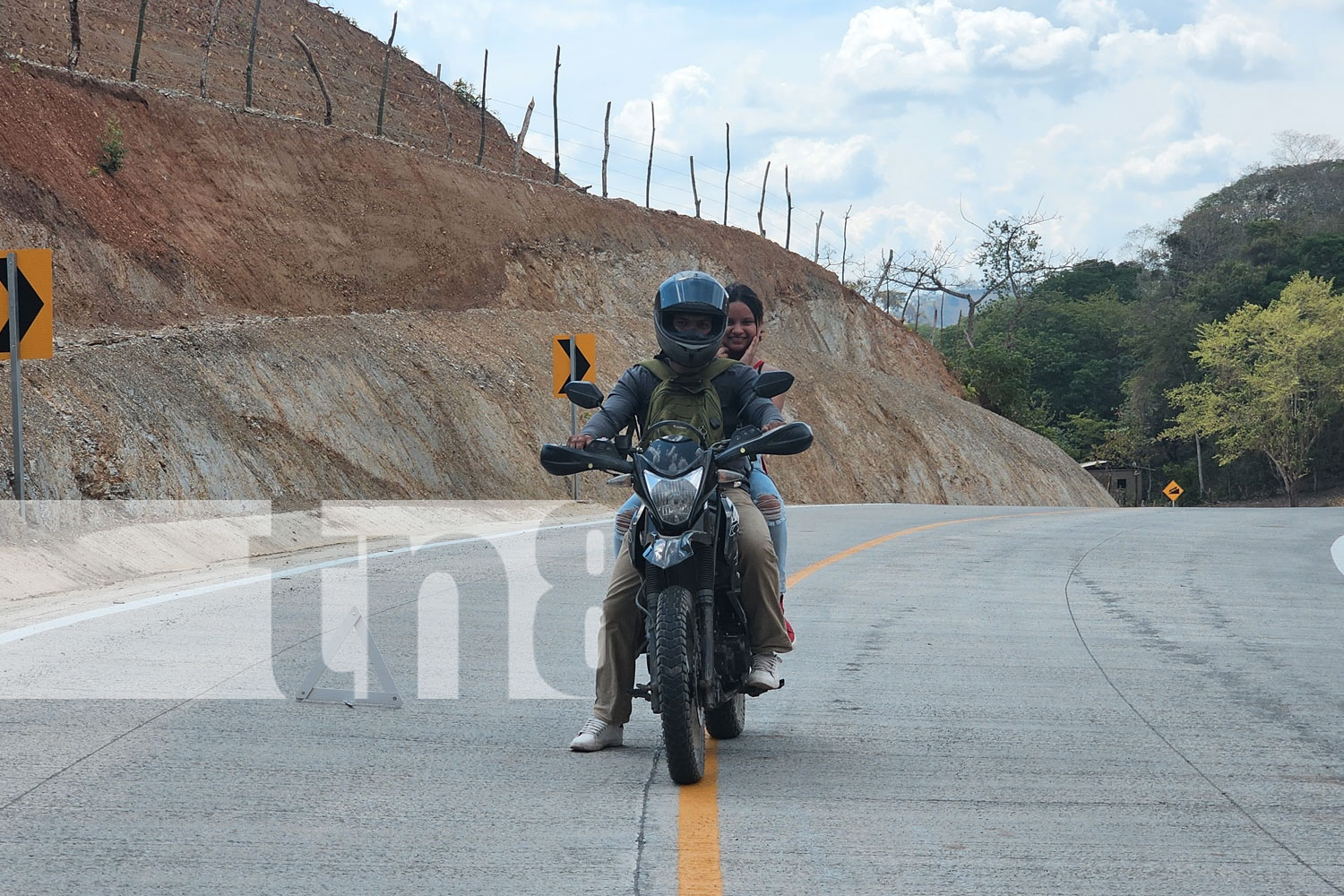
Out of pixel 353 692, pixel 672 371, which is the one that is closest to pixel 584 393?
pixel 672 371

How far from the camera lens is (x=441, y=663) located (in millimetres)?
8117

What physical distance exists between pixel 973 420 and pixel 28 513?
44.4 metres

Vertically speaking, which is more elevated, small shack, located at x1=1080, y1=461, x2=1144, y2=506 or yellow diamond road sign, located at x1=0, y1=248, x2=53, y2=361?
yellow diamond road sign, located at x1=0, y1=248, x2=53, y2=361

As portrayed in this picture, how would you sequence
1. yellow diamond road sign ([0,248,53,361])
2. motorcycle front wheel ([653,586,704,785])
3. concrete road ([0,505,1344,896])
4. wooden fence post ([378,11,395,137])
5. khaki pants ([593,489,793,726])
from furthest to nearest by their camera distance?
wooden fence post ([378,11,395,137])
yellow diamond road sign ([0,248,53,361])
khaki pants ([593,489,793,726])
motorcycle front wheel ([653,586,704,785])
concrete road ([0,505,1344,896])

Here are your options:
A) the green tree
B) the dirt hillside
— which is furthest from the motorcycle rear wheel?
the green tree

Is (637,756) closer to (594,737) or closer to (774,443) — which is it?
(594,737)

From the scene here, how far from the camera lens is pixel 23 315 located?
12.0 meters

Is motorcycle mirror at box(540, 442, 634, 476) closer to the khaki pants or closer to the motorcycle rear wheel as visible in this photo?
the khaki pants

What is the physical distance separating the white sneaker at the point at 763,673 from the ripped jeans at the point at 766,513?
0.30 metres

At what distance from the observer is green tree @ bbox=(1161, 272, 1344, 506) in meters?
66.0

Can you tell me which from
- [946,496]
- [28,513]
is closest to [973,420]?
[946,496]

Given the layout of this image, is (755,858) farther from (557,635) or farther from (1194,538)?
(1194,538)

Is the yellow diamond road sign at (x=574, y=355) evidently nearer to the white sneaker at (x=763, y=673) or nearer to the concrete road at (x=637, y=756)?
the concrete road at (x=637, y=756)

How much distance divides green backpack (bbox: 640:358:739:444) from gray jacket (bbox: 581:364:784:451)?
0.12 ft
